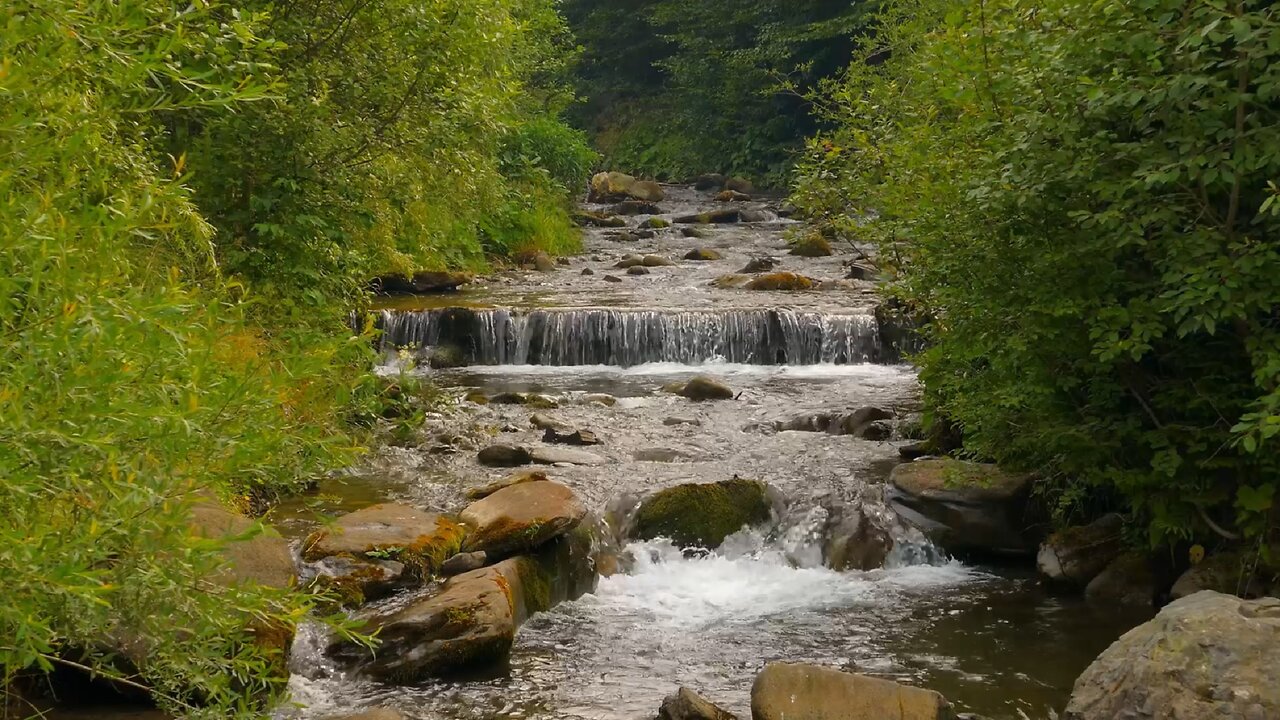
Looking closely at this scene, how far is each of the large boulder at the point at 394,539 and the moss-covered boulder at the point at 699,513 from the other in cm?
178

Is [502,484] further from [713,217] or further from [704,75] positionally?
[704,75]

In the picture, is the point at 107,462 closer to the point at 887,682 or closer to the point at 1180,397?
the point at 887,682

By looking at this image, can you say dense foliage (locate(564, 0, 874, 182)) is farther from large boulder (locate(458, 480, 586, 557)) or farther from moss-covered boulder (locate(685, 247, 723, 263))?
large boulder (locate(458, 480, 586, 557))

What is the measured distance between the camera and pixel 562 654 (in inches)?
→ 304

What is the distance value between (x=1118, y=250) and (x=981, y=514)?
115 inches

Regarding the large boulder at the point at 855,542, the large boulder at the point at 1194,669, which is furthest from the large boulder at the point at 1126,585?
the large boulder at the point at 1194,669

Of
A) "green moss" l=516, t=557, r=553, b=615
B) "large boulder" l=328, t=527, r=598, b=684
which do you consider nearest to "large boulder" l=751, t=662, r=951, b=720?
"large boulder" l=328, t=527, r=598, b=684

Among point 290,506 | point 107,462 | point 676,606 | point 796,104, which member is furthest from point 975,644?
point 796,104

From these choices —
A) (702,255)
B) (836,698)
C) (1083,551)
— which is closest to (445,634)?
(836,698)

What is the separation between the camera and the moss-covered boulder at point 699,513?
9.80 meters

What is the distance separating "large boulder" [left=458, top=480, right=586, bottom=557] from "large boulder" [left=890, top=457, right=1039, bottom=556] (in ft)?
9.63

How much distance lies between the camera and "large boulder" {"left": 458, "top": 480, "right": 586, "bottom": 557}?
866cm

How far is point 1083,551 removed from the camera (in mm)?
8617

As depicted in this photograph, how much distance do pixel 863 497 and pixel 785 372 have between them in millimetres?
6167
